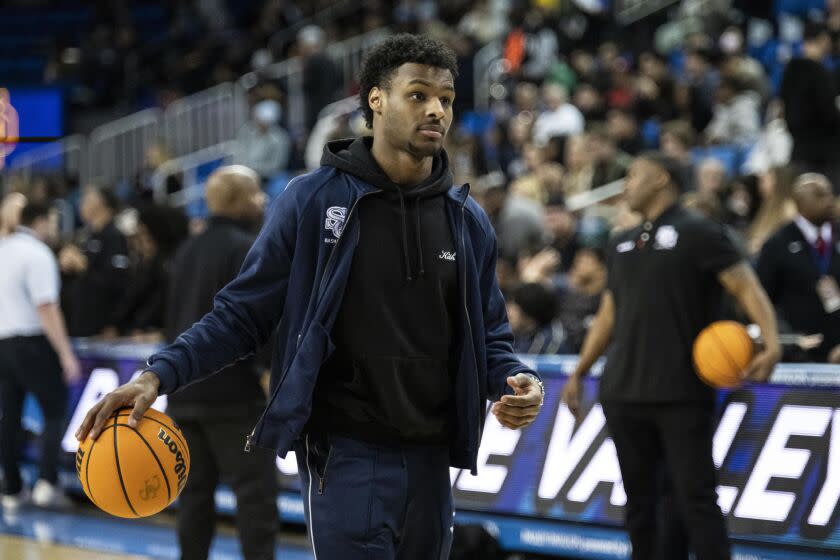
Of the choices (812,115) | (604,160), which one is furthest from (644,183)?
(604,160)

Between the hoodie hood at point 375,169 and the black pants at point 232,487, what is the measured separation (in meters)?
2.75

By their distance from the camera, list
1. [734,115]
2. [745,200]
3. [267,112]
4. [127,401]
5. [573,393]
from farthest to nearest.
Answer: [267,112] < [734,115] < [745,200] < [573,393] < [127,401]

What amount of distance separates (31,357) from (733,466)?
17.8ft

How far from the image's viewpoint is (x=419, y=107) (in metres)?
3.78

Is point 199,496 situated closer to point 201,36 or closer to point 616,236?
point 616,236

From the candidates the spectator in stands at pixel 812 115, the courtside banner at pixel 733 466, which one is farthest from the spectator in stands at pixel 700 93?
the courtside banner at pixel 733 466

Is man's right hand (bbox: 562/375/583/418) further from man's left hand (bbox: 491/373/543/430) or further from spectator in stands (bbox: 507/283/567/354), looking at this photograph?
man's left hand (bbox: 491/373/543/430)

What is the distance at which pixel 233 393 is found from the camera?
21.5 ft

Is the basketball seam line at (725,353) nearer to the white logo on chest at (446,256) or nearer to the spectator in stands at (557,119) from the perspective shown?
the white logo on chest at (446,256)

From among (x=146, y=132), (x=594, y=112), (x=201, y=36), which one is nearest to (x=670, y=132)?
(x=594, y=112)

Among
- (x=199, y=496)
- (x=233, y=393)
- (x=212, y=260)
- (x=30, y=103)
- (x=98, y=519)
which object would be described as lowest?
(x=98, y=519)

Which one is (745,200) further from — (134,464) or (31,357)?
(134,464)

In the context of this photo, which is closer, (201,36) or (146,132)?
(146,132)

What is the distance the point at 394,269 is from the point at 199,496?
3173 mm
